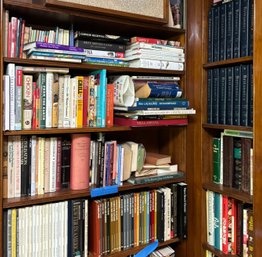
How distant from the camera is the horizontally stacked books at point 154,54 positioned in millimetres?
1447

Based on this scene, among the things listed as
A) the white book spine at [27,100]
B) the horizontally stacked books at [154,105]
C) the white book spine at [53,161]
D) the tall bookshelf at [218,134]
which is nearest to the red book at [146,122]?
the horizontally stacked books at [154,105]

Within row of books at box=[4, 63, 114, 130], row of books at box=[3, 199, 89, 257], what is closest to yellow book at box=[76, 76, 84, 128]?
row of books at box=[4, 63, 114, 130]

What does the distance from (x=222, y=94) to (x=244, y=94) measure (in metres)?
0.13

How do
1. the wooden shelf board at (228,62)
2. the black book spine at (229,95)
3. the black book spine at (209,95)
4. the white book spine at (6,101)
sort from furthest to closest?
the black book spine at (209,95)
the black book spine at (229,95)
the wooden shelf board at (228,62)
the white book spine at (6,101)

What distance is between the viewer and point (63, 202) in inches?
51.5

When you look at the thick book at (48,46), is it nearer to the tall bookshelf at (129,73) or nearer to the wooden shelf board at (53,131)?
the tall bookshelf at (129,73)

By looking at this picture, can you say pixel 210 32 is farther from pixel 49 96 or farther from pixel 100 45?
pixel 49 96

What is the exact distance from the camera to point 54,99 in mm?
1288

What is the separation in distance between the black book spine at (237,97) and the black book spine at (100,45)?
0.54m

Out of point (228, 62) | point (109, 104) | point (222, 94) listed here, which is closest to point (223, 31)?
point (228, 62)

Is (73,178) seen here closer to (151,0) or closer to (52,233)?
(52,233)

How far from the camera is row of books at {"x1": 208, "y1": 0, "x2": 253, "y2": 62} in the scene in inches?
51.1

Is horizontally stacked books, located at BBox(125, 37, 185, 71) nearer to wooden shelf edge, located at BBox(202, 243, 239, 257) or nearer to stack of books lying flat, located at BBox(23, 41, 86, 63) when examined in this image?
stack of books lying flat, located at BBox(23, 41, 86, 63)

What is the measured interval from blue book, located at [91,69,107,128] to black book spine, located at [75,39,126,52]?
0.12 metres
